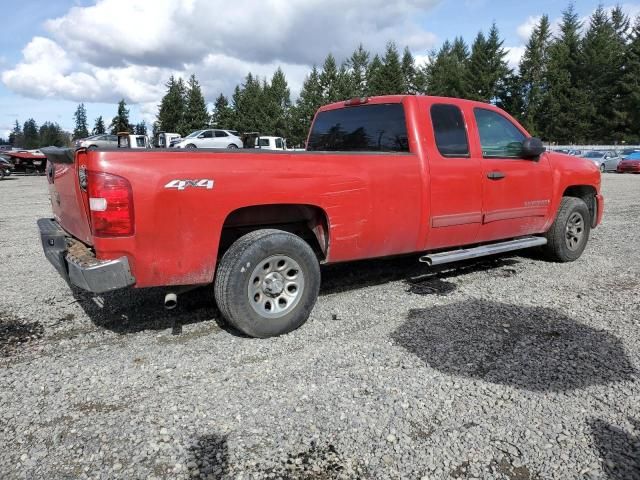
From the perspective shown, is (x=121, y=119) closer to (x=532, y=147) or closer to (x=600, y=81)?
(x=600, y=81)

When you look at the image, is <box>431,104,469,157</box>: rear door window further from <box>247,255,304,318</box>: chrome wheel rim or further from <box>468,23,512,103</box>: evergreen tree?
<box>468,23,512,103</box>: evergreen tree

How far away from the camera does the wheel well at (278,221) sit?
4.05m

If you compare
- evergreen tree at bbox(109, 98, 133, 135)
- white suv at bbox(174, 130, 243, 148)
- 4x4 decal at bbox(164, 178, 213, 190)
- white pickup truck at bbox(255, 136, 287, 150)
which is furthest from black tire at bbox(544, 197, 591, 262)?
evergreen tree at bbox(109, 98, 133, 135)

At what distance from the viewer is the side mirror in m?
5.63

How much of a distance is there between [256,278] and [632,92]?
6646cm

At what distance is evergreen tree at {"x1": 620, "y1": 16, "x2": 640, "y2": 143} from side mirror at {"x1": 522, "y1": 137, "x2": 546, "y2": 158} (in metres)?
61.6

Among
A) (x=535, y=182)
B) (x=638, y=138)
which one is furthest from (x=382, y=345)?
(x=638, y=138)

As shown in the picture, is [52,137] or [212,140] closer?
[212,140]

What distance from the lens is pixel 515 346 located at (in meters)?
3.84

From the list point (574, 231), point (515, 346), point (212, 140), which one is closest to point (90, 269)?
point (515, 346)

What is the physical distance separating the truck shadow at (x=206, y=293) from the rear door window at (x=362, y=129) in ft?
4.77

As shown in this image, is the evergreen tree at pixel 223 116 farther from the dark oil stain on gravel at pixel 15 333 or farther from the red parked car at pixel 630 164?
the dark oil stain on gravel at pixel 15 333

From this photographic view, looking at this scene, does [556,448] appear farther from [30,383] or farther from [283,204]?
[30,383]

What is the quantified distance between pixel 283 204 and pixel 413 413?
186 centimetres
